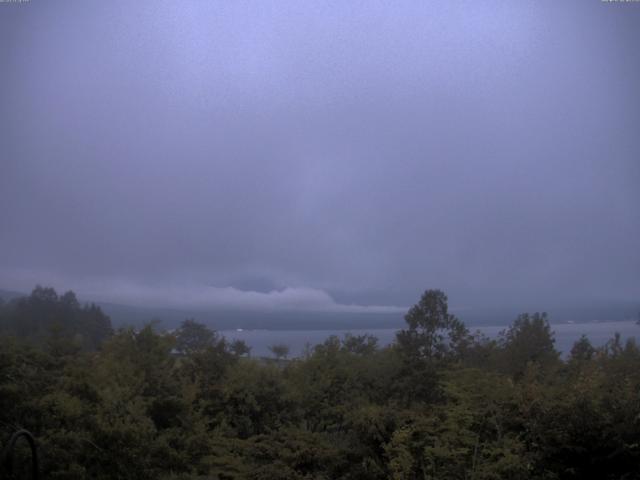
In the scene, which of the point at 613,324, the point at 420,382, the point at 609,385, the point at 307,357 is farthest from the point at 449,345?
the point at 613,324

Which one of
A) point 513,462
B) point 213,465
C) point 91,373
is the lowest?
point 213,465

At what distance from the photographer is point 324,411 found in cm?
1419

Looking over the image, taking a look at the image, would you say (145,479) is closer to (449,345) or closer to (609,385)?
(609,385)

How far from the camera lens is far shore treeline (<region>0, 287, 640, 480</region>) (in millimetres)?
8523

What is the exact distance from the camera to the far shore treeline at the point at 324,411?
852 centimetres

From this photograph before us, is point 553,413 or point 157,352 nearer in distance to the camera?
point 553,413

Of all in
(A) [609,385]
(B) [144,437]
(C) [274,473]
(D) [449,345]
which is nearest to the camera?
(B) [144,437]

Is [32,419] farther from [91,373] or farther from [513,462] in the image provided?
[513,462]

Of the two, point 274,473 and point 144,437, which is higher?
point 144,437

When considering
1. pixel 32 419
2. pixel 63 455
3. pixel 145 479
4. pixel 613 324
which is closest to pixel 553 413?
pixel 145 479

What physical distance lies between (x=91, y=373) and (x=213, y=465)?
3.83 meters

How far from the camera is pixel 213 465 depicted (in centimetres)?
1055

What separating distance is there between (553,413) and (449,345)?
695 cm

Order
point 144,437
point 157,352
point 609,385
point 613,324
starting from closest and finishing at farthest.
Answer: point 144,437, point 609,385, point 157,352, point 613,324
